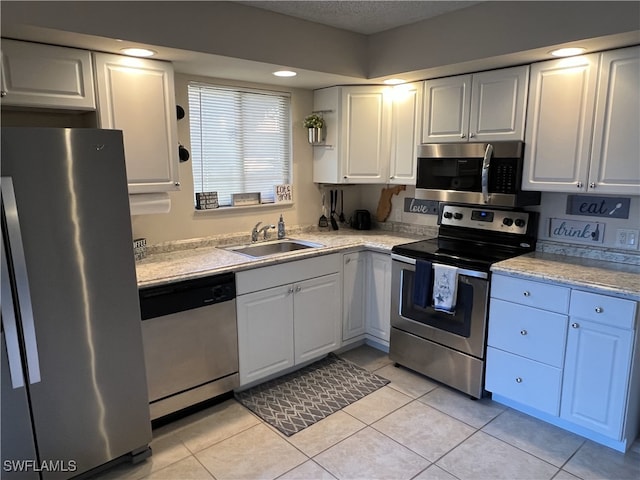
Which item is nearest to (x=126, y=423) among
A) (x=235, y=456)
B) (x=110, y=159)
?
(x=235, y=456)

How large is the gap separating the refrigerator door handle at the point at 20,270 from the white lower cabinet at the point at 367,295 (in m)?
2.12

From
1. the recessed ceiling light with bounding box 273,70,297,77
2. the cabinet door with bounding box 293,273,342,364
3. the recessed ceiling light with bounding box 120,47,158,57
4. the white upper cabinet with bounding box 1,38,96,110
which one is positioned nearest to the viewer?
the white upper cabinet with bounding box 1,38,96,110

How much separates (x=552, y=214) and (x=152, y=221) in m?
2.81

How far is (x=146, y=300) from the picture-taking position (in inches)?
92.2

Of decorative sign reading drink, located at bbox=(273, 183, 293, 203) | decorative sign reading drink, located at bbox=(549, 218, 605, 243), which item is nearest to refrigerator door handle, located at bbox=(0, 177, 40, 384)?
decorative sign reading drink, located at bbox=(273, 183, 293, 203)

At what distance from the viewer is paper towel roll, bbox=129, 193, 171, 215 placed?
2562mm

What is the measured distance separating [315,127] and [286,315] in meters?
1.63

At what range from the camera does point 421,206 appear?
3801mm

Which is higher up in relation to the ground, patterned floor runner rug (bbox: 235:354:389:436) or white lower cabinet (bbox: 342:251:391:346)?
white lower cabinet (bbox: 342:251:391:346)

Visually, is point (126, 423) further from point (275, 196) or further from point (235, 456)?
point (275, 196)

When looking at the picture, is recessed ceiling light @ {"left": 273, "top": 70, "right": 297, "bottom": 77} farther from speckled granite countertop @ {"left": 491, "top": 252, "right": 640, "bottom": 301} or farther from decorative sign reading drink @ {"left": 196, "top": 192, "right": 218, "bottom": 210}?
speckled granite countertop @ {"left": 491, "top": 252, "right": 640, "bottom": 301}

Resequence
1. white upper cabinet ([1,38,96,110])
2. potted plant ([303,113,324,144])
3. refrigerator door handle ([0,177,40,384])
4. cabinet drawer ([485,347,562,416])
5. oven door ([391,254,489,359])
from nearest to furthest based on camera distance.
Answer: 1. refrigerator door handle ([0,177,40,384])
2. white upper cabinet ([1,38,96,110])
3. cabinet drawer ([485,347,562,416])
4. oven door ([391,254,489,359])
5. potted plant ([303,113,324,144])

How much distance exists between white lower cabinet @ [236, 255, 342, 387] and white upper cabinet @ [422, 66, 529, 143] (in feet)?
4.21

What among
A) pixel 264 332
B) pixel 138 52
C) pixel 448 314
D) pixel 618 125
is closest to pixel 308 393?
pixel 264 332
